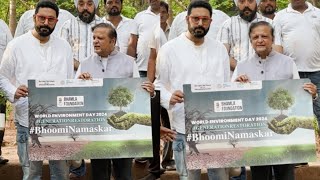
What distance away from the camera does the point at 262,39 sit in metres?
5.52

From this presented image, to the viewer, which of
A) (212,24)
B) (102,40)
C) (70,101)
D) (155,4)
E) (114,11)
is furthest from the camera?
(155,4)

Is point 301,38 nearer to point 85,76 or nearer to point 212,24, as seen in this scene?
point 212,24

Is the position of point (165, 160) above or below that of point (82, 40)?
below

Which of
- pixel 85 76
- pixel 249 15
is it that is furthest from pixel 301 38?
pixel 85 76

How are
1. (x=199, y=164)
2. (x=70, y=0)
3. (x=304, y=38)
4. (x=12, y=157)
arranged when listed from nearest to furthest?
(x=199, y=164) < (x=304, y=38) < (x=12, y=157) < (x=70, y=0)

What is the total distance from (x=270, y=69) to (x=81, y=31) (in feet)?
7.13

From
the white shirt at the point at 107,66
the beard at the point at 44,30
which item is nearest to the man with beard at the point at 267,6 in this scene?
the white shirt at the point at 107,66

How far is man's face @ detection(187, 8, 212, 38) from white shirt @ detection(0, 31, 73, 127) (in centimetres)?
125

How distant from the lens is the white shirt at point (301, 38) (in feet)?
23.2

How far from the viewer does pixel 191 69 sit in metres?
5.50

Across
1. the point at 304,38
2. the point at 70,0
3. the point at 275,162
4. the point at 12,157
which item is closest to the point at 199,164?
the point at 275,162

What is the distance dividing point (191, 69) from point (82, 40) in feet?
5.17

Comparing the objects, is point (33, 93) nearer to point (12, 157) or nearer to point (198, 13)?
point (198, 13)

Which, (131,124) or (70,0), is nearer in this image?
(131,124)
